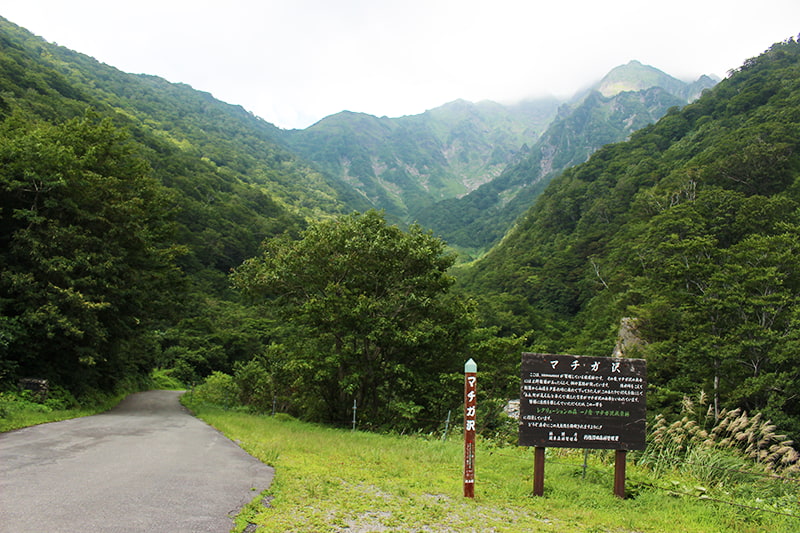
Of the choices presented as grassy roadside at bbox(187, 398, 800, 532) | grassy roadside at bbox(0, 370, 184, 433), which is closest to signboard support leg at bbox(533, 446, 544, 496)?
grassy roadside at bbox(187, 398, 800, 532)

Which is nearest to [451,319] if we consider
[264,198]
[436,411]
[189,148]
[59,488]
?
[436,411]

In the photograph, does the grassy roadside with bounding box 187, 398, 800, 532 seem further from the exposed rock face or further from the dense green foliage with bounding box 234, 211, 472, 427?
the exposed rock face

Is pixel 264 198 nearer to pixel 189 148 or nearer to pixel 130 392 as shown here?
pixel 189 148

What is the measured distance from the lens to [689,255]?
35.4 metres

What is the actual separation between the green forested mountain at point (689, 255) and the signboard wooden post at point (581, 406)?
22.9 feet

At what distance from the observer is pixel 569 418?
700cm

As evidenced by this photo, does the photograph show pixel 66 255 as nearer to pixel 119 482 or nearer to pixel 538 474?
pixel 119 482

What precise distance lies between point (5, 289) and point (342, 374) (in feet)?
35.8

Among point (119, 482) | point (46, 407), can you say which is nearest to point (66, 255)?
point (46, 407)

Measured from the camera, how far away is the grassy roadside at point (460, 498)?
17.7ft

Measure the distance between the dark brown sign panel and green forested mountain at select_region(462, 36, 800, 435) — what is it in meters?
6.94

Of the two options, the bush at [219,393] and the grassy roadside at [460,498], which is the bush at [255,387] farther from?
the grassy roadside at [460,498]

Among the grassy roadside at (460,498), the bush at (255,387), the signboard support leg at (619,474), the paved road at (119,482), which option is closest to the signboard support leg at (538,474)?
the grassy roadside at (460,498)

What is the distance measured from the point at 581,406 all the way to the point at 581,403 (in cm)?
4
